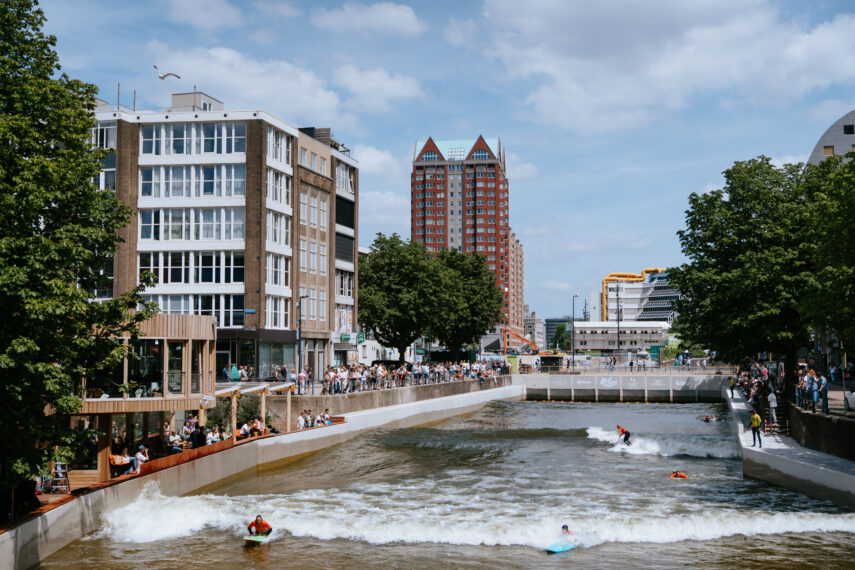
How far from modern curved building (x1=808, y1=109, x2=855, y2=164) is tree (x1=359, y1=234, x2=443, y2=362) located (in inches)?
1771

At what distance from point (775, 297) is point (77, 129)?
34.6 meters

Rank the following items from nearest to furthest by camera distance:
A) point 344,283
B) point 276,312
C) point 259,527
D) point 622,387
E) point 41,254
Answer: point 41,254
point 259,527
point 276,312
point 344,283
point 622,387

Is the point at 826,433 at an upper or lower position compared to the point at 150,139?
lower

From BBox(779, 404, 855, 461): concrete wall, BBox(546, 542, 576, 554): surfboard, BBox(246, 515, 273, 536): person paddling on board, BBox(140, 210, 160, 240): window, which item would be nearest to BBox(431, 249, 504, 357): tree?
BBox(140, 210, 160, 240): window

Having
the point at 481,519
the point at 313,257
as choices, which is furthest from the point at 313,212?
the point at 481,519

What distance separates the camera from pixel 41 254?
16438 mm

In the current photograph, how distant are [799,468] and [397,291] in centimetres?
4715

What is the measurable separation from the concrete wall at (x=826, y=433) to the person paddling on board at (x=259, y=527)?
1860 cm

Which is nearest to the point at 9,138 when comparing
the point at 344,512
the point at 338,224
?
the point at 344,512

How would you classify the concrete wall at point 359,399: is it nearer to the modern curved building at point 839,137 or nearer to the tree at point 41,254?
the tree at point 41,254

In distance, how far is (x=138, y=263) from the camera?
172 ft

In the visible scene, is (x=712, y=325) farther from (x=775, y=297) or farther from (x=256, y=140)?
(x=256, y=140)

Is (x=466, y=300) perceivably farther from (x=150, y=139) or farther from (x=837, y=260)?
(x=837, y=260)

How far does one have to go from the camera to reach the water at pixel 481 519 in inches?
773
